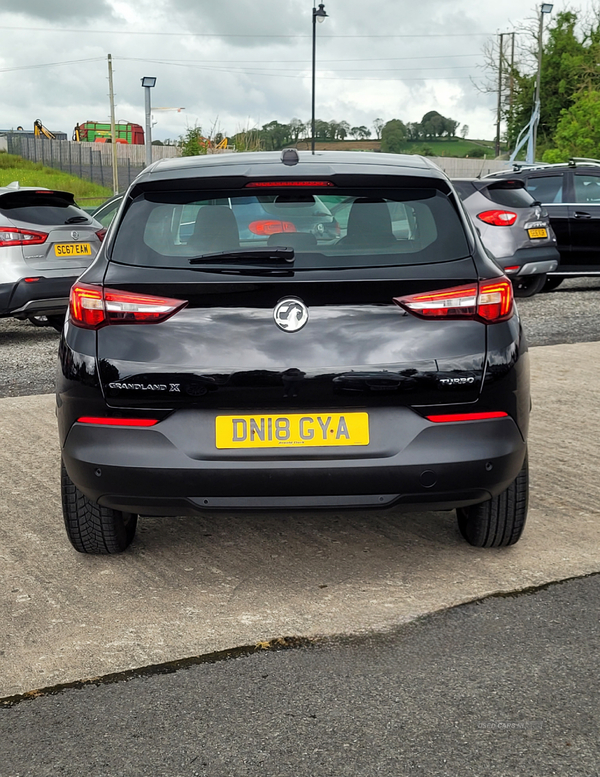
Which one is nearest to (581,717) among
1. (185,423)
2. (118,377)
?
(185,423)

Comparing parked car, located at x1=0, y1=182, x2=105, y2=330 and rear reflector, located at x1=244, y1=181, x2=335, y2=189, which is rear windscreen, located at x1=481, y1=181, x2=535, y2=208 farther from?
rear reflector, located at x1=244, y1=181, x2=335, y2=189

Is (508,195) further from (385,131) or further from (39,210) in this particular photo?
(385,131)

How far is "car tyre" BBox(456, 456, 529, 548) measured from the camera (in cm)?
421

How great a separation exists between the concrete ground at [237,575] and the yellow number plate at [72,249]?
5621 millimetres

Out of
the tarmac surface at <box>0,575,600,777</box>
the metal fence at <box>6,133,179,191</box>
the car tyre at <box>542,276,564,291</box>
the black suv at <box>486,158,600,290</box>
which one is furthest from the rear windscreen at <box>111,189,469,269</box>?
the metal fence at <box>6,133,179,191</box>

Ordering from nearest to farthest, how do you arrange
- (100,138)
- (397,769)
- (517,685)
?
(397,769), (517,685), (100,138)

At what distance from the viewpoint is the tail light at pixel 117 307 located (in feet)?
12.0

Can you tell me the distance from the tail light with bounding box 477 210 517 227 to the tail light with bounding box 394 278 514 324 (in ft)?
33.8

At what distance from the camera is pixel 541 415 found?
282 inches

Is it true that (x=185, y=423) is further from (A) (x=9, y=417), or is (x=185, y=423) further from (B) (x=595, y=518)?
(A) (x=9, y=417)

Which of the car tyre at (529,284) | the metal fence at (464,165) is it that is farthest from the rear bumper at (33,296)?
the metal fence at (464,165)

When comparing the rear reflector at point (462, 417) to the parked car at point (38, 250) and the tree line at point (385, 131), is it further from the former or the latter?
the tree line at point (385, 131)

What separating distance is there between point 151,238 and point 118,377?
0.55 metres

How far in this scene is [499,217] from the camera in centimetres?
1383
